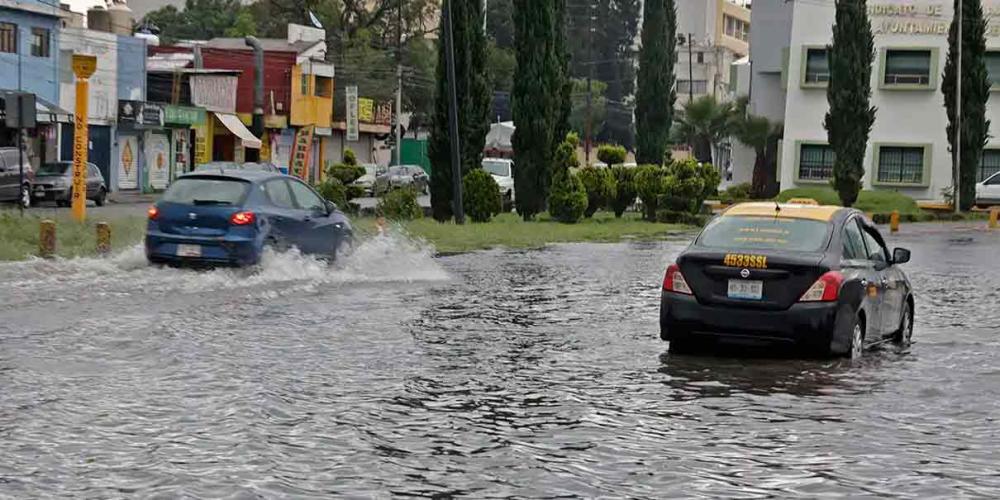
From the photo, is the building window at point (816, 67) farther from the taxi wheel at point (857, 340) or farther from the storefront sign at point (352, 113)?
the taxi wheel at point (857, 340)

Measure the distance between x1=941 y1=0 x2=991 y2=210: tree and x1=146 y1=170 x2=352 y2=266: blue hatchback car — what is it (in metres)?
41.7

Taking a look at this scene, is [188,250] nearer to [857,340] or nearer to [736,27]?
[857,340]

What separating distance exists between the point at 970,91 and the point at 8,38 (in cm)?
3458

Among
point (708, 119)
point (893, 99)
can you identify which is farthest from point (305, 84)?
point (893, 99)

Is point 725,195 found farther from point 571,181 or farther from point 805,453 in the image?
point 805,453

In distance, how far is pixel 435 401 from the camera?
36.3ft

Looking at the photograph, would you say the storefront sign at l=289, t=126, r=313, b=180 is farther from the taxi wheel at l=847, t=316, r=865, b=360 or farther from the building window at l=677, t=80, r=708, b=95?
the building window at l=677, t=80, r=708, b=95

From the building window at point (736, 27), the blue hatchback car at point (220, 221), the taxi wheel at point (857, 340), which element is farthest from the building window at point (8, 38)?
the building window at point (736, 27)

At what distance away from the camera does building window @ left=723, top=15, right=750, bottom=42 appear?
154875 mm

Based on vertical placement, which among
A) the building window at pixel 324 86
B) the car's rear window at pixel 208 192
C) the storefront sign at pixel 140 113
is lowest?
the car's rear window at pixel 208 192

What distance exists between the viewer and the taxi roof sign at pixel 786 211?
14.3 metres

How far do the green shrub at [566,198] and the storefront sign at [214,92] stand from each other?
1141 inches

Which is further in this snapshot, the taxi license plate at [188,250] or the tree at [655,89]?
the tree at [655,89]

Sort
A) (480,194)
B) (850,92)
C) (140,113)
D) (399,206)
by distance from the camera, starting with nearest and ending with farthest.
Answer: (399,206), (480,194), (850,92), (140,113)
